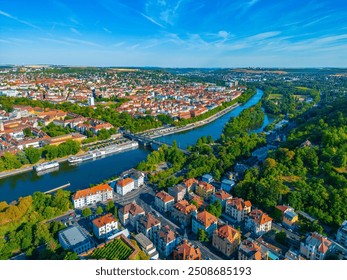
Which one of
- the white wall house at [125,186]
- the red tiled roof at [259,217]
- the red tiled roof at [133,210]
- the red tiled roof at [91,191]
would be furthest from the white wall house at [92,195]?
the red tiled roof at [259,217]

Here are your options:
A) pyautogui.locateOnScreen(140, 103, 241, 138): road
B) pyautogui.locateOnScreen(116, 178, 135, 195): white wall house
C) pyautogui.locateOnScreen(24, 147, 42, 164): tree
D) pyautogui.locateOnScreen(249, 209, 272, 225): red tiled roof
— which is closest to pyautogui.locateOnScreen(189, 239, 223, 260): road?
pyautogui.locateOnScreen(249, 209, 272, 225): red tiled roof

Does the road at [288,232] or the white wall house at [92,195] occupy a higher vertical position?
the white wall house at [92,195]

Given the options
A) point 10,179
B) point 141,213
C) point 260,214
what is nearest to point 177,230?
point 141,213

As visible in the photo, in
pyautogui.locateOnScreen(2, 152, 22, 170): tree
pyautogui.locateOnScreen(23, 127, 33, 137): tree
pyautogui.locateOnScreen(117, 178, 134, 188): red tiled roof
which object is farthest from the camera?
pyautogui.locateOnScreen(23, 127, 33, 137): tree

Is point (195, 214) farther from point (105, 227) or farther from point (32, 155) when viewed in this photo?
point (32, 155)

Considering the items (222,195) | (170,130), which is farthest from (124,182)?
(170,130)

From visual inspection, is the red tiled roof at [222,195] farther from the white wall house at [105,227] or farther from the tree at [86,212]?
the tree at [86,212]

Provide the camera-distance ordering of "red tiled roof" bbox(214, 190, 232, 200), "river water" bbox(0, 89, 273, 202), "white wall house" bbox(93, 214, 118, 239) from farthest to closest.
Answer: "river water" bbox(0, 89, 273, 202)
"red tiled roof" bbox(214, 190, 232, 200)
"white wall house" bbox(93, 214, 118, 239)

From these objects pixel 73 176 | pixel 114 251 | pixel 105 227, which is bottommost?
pixel 73 176

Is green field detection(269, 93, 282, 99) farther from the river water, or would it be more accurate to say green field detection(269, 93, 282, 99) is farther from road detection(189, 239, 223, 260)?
road detection(189, 239, 223, 260)
